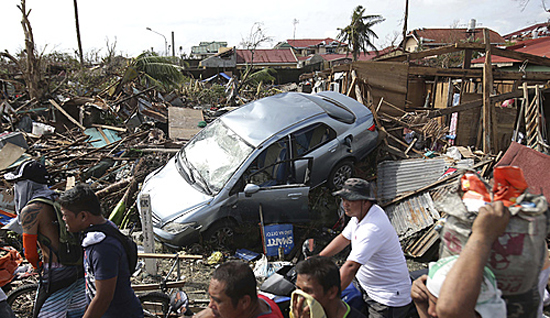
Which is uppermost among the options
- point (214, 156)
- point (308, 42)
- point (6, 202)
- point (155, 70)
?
point (308, 42)

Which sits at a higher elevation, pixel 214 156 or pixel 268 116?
pixel 268 116

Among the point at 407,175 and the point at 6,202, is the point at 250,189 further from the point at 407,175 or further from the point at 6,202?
the point at 6,202

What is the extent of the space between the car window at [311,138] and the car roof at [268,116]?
230 millimetres

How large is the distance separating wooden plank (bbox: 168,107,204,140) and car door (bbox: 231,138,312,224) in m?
5.12

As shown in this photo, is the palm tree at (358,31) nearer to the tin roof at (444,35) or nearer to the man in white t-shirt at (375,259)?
the tin roof at (444,35)

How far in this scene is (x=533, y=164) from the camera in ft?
16.1

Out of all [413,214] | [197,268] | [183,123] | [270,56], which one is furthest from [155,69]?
[270,56]

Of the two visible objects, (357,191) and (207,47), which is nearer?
(357,191)

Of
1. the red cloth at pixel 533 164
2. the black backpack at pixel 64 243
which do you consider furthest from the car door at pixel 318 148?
the black backpack at pixel 64 243

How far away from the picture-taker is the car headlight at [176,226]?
5.00m

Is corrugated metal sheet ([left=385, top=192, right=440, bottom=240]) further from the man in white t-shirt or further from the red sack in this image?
the red sack

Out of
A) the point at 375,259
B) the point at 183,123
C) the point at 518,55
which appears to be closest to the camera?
the point at 375,259

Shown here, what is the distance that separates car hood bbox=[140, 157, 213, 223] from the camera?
511 centimetres

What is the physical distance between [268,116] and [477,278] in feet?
16.7
